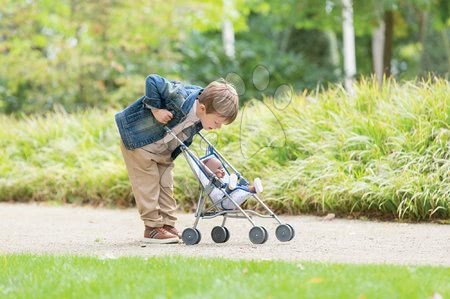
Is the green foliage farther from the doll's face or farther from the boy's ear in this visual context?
the boy's ear

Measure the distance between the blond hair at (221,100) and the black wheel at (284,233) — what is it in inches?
33.3

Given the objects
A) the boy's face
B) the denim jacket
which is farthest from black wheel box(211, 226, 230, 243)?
the boy's face

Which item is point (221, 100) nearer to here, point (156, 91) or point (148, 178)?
point (156, 91)

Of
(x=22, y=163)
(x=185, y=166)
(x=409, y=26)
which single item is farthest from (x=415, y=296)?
(x=409, y=26)

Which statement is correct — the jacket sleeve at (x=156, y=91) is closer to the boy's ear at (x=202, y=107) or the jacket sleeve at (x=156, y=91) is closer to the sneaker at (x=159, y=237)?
the boy's ear at (x=202, y=107)

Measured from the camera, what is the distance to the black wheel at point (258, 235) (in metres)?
5.98

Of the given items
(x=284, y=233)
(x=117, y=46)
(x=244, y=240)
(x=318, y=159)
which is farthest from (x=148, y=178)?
(x=117, y=46)

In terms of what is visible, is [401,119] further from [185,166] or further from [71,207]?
[71,207]

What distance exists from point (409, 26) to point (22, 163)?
40.0ft

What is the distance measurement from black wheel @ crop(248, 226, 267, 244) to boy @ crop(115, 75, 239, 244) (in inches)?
24.6

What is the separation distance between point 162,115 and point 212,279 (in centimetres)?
185

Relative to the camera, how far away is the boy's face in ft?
19.3

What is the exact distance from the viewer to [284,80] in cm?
1962

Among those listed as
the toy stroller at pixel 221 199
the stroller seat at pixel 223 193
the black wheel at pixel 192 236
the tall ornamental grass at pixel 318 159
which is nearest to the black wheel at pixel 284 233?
the toy stroller at pixel 221 199
